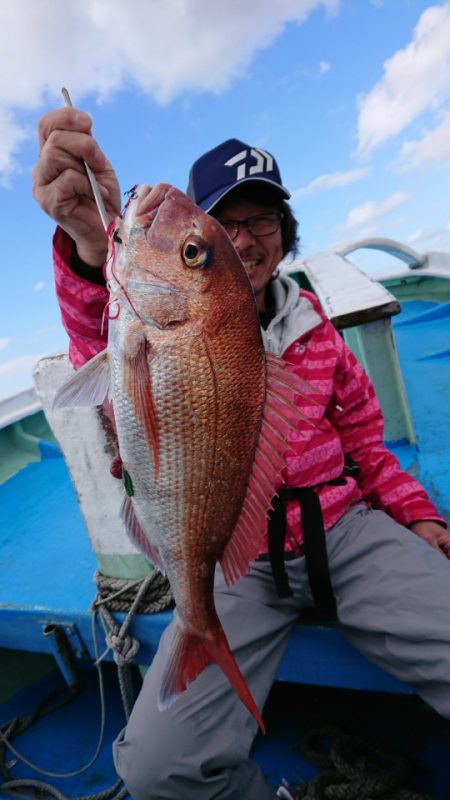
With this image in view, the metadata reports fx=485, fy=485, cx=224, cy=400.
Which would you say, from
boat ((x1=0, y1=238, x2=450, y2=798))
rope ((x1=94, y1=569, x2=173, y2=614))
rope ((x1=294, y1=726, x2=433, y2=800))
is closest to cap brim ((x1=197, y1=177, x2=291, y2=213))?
boat ((x1=0, y1=238, x2=450, y2=798))

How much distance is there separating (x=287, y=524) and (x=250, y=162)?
5.02 feet

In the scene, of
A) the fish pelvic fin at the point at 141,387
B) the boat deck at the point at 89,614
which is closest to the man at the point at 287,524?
the boat deck at the point at 89,614

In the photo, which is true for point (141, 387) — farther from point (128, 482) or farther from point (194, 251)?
point (194, 251)

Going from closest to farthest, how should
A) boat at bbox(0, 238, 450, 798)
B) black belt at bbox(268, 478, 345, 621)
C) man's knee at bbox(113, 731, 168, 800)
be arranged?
man's knee at bbox(113, 731, 168, 800)
black belt at bbox(268, 478, 345, 621)
boat at bbox(0, 238, 450, 798)

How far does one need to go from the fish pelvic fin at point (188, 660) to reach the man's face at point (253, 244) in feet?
4.60

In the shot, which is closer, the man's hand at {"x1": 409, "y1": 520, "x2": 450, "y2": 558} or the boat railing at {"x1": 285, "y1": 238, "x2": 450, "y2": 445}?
the man's hand at {"x1": 409, "y1": 520, "x2": 450, "y2": 558}

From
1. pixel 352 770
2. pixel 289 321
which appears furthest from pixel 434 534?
pixel 289 321

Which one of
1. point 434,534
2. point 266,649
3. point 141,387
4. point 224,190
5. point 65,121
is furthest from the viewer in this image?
point 224,190

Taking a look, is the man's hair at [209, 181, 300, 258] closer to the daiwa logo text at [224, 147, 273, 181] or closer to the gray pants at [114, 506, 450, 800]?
the daiwa logo text at [224, 147, 273, 181]

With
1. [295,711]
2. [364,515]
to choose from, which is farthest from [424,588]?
[295,711]

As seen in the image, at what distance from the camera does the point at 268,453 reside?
1.22m

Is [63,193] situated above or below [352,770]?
above

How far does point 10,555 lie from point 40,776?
1063mm

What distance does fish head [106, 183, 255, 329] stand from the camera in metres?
1.16
